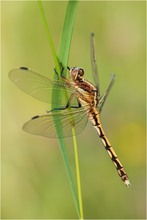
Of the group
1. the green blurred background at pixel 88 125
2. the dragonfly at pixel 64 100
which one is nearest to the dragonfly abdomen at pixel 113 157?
the dragonfly at pixel 64 100

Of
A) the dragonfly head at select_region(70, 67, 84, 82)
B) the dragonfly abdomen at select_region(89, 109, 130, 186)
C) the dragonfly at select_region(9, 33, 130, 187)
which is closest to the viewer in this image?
the dragonfly at select_region(9, 33, 130, 187)

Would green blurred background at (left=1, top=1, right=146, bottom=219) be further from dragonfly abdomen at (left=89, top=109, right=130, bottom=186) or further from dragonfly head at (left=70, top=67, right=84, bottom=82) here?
dragonfly head at (left=70, top=67, right=84, bottom=82)

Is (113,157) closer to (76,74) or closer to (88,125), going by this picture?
(76,74)

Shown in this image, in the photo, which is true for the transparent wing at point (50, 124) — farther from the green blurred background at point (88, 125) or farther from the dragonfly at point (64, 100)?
the green blurred background at point (88, 125)

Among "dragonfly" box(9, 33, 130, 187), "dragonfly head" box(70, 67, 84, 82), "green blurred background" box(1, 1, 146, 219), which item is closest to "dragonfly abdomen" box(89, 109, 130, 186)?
"dragonfly" box(9, 33, 130, 187)

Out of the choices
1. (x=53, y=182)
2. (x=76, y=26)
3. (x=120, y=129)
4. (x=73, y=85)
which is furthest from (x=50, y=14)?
(x=73, y=85)

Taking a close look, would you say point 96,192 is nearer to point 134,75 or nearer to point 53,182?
point 53,182
